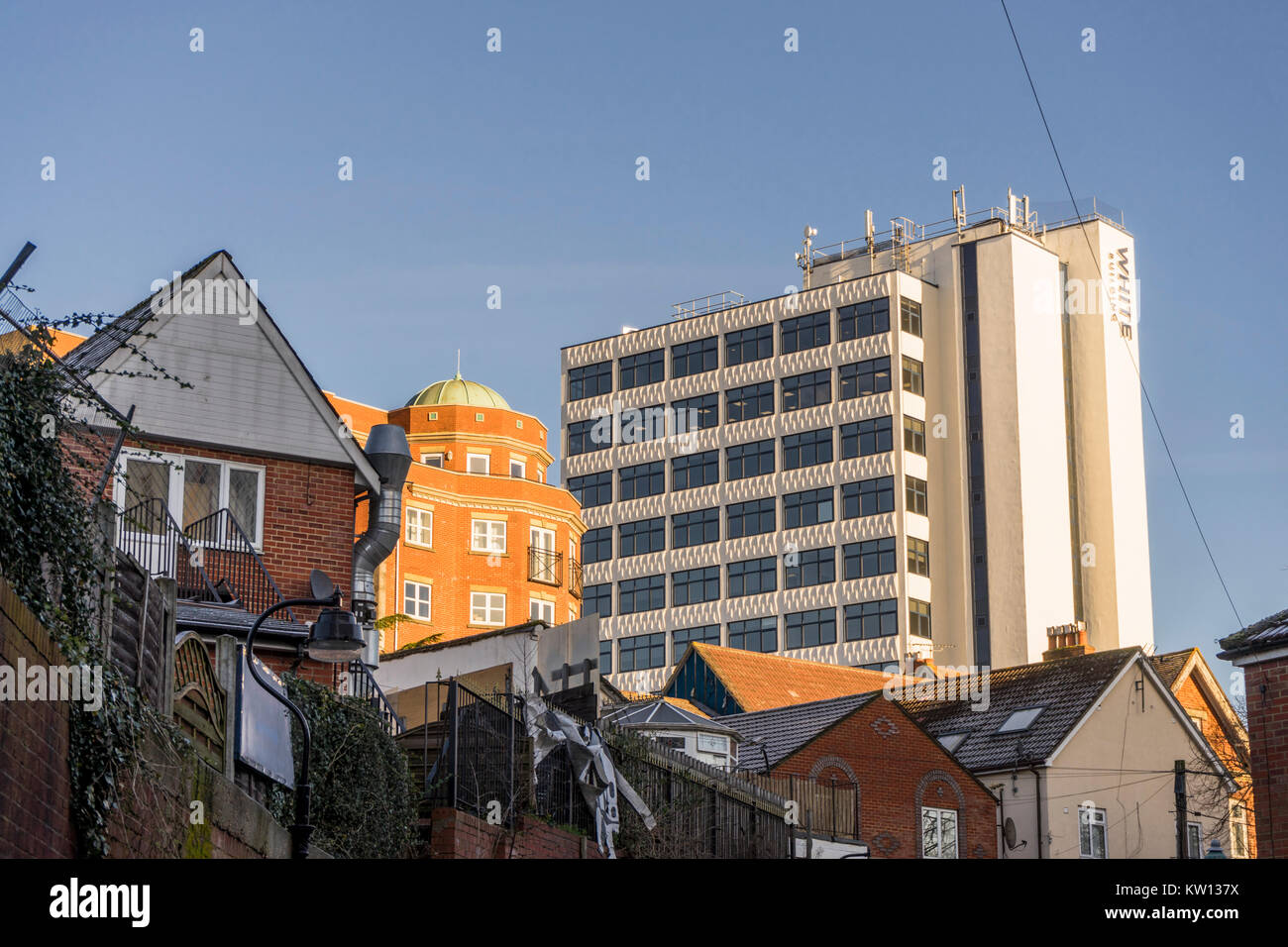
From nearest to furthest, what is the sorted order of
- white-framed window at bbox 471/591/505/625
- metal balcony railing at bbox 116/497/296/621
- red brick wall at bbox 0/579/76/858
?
red brick wall at bbox 0/579/76/858
metal balcony railing at bbox 116/497/296/621
white-framed window at bbox 471/591/505/625

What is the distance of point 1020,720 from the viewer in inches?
1966

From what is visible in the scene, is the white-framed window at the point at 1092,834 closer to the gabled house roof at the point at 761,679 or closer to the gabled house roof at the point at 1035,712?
the gabled house roof at the point at 1035,712

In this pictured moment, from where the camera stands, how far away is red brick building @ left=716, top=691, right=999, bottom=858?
40.3 metres

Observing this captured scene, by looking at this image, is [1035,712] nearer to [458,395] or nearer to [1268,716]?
[1268,716]

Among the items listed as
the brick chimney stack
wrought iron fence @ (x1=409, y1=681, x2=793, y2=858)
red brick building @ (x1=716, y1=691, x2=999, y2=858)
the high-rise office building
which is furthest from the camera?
the high-rise office building

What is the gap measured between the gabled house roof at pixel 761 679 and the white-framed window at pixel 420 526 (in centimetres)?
1425

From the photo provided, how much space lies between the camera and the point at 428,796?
69.0 ft

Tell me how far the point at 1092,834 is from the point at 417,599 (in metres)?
30.2

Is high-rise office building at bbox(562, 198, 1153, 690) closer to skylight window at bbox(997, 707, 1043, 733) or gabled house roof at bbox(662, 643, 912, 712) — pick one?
gabled house roof at bbox(662, 643, 912, 712)

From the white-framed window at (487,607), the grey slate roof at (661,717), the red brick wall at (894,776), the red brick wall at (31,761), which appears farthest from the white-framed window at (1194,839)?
the red brick wall at (31,761)

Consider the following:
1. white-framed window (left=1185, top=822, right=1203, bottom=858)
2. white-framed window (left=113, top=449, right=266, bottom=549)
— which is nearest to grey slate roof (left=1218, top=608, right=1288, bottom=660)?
white-framed window (left=113, top=449, right=266, bottom=549)

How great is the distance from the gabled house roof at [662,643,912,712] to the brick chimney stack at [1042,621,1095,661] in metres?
6.80

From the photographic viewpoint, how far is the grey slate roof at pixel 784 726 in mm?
40125
